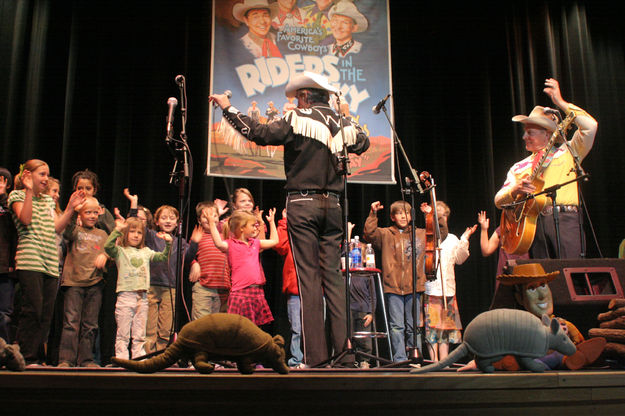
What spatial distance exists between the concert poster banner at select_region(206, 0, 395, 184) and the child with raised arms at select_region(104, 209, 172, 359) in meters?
1.20

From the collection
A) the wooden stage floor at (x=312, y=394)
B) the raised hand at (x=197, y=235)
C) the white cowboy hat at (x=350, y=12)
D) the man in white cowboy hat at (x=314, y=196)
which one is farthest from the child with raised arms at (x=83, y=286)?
the white cowboy hat at (x=350, y=12)

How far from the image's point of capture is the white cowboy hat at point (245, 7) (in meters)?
5.64

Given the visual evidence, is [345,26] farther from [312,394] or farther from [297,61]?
[312,394]

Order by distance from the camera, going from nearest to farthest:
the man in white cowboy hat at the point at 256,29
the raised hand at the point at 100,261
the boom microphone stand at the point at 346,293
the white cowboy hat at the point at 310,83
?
1. the boom microphone stand at the point at 346,293
2. the white cowboy hat at the point at 310,83
3. the raised hand at the point at 100,261
4. the man in white cowboy hat at the point at 256,29

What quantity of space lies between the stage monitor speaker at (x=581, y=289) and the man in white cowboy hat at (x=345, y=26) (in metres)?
3.59

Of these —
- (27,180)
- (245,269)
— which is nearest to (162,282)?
(245,269)

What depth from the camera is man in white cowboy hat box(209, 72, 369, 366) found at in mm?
3006

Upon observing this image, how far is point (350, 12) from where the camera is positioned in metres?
5.86

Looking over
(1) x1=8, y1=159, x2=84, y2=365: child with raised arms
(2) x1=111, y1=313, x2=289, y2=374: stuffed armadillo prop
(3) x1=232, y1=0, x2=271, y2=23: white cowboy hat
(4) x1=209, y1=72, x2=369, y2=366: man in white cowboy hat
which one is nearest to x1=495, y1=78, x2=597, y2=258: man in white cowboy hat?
(4) x1=209, y1=72, x2=369, y2=366: man in white cowboy hat

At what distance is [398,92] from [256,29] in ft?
6.16

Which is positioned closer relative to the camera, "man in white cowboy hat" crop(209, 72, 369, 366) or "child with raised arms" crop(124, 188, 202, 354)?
"man in white cowboy hat" crop(209, 72, 369, 366)

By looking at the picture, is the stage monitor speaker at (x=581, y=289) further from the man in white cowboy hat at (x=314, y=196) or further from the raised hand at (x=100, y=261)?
the raised hand at (x=100, y=261)

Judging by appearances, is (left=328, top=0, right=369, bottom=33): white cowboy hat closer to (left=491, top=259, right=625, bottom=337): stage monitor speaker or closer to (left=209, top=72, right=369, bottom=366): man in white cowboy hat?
(left=209, top=72, right=369, bottom=366): man in white cowboy hat

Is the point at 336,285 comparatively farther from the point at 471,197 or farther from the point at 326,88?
the point at 471,197
